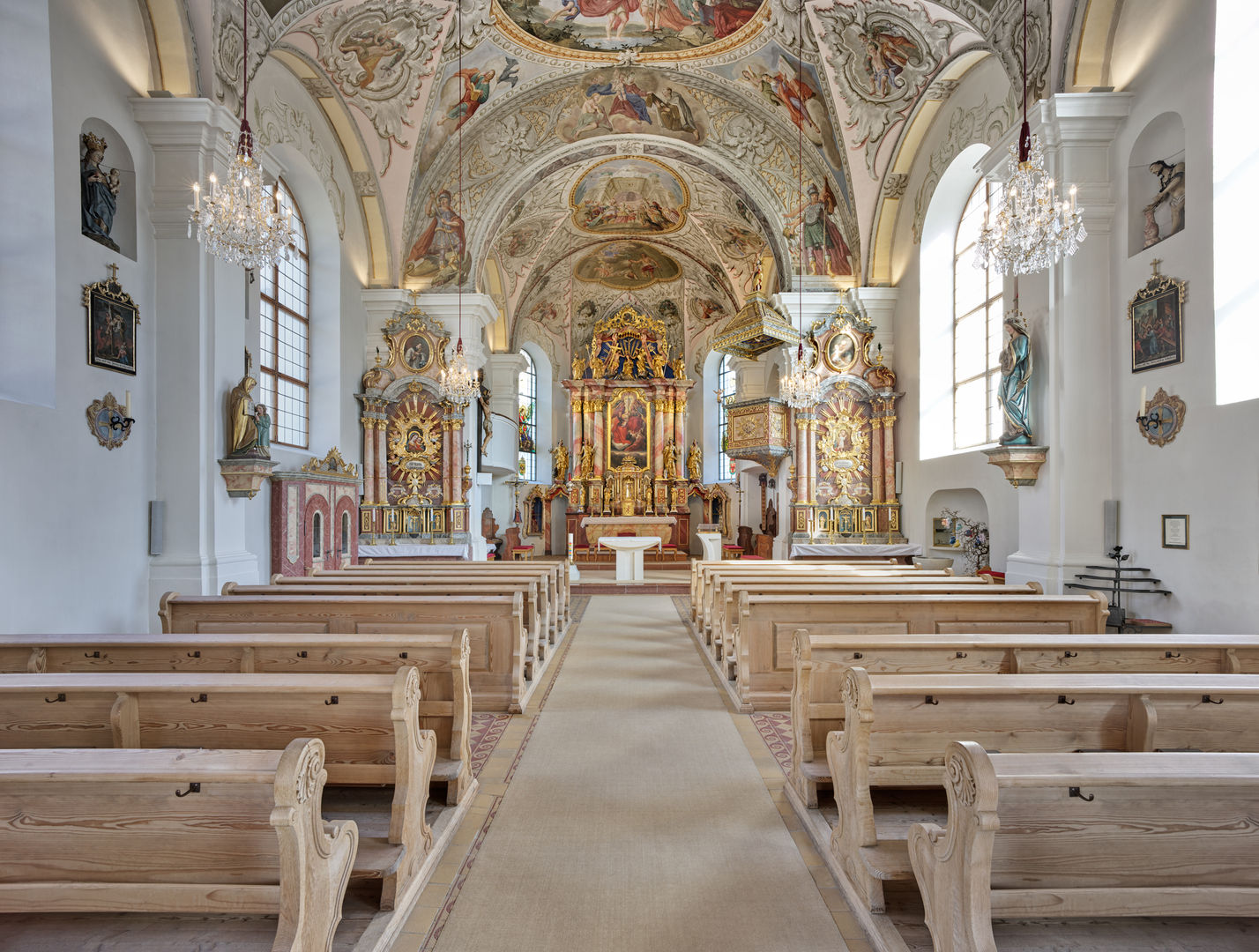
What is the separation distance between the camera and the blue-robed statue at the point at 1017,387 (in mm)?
7844

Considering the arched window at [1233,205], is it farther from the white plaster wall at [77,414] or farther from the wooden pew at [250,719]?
the white plaster wall at [77,414]

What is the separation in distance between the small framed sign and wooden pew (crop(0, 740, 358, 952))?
7.21m

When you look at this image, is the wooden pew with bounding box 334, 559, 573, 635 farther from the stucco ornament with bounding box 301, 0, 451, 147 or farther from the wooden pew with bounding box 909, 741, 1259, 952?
the stucco ornament with bounding box 301, 0, 451, 147

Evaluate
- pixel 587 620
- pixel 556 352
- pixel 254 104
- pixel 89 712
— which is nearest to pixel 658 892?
pixel 89 712

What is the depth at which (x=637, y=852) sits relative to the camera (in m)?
3.20

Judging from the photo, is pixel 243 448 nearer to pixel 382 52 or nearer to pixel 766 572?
pixel 766 572

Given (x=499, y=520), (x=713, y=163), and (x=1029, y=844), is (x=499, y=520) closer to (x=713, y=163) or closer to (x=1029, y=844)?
(x=713, y=163)

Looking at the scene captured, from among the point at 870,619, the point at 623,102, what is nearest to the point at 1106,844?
the point at 870,619

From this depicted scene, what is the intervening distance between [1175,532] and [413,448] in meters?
11.6

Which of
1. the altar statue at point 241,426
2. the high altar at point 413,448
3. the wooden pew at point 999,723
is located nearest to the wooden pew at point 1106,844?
the wooden pew at point 999,723

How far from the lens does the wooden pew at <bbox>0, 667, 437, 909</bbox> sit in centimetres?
282

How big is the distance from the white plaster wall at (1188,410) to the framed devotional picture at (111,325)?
31.9ft

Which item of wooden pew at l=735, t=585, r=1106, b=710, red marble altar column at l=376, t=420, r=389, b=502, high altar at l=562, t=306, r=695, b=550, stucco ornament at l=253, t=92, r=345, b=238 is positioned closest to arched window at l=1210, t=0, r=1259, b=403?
wooden pew at l=735, t=585, r=1106, b=710

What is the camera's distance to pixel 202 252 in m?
7.32
